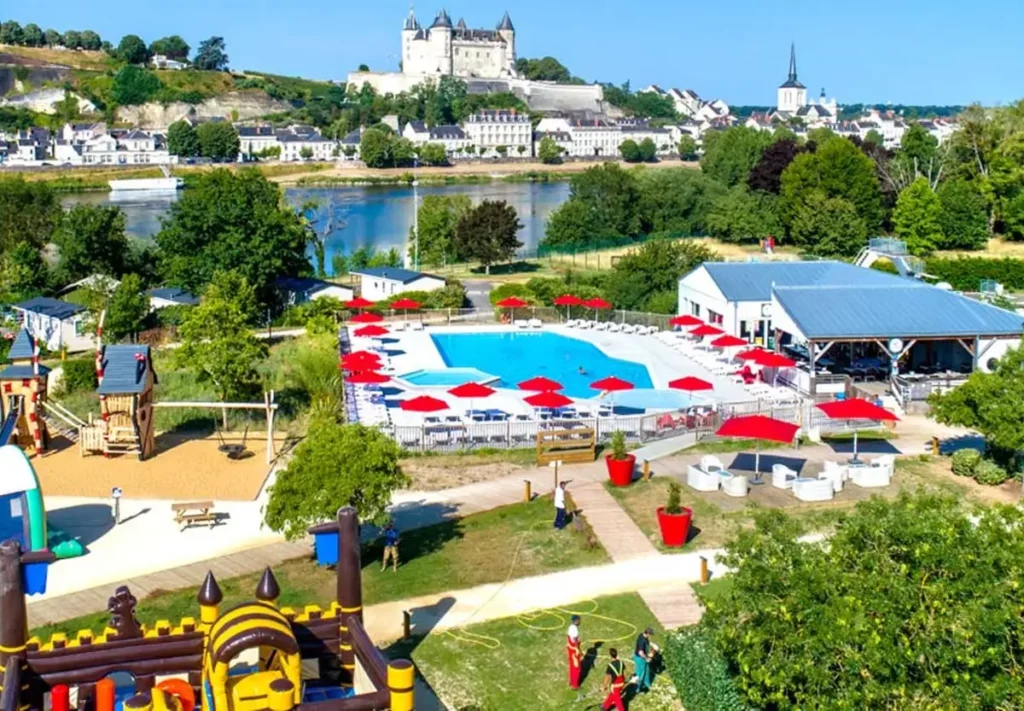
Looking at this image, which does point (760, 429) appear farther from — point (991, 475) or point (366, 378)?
point (366, 378)

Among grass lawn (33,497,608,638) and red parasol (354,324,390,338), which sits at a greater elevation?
red parasol (354,324,390,338)

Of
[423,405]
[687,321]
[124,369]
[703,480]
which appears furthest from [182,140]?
[703,480]

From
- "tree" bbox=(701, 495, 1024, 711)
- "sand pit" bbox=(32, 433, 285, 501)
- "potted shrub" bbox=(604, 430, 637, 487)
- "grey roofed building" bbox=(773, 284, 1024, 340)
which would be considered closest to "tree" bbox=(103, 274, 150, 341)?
"sand pit" bbox=(32, 433, 285, 501)

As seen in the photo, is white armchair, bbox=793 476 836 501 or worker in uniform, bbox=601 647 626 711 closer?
worker in uniform, bbox=601 647 626 711

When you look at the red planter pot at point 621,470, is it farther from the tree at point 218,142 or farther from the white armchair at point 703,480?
the tree at point 218,142

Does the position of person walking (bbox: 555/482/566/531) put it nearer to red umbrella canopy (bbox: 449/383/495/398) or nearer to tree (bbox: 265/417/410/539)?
tree (bbox: 265/417/410/539)

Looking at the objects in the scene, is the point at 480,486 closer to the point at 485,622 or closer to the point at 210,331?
the point at 485,622
